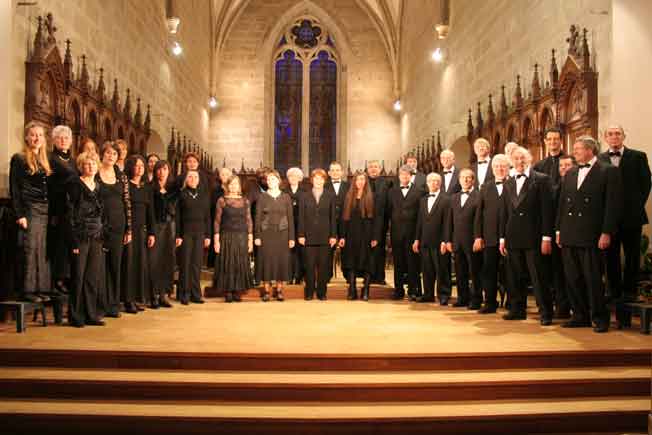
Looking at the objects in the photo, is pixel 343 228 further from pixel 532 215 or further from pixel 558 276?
pixel 558 276

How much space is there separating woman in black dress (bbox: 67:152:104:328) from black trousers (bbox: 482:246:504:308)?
3525mm

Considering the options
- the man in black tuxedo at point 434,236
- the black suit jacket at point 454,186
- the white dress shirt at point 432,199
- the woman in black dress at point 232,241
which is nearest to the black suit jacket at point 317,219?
the woman in black dress at point 232,241

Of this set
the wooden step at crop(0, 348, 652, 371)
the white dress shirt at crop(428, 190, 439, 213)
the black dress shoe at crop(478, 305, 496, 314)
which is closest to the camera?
the wooden step at crop(0, 348, 652, 371)

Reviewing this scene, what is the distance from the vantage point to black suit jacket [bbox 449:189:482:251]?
6510 mm

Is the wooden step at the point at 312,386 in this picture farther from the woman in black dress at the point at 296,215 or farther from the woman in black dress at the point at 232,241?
the woman in black dress at the point at 296,215

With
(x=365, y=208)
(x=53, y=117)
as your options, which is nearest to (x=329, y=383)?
(x=365, y=208)

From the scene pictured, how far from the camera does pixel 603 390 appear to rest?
4.00m

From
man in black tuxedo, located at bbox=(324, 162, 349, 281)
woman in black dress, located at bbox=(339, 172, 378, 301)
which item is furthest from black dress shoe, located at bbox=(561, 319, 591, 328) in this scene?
man in black tuxedo, located at bbox=(324, 162, 349, 281)

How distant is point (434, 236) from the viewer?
6945 mm

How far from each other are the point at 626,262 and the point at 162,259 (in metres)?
4.40

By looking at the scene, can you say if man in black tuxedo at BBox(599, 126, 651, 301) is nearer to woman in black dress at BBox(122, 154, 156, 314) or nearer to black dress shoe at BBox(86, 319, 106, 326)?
woman in black dress at BBox(122, 154, 156, 314)

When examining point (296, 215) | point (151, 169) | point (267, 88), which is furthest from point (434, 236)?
point (267, 88)

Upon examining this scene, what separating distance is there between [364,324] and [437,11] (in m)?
9.87

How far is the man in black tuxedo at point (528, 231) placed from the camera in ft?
18.1
